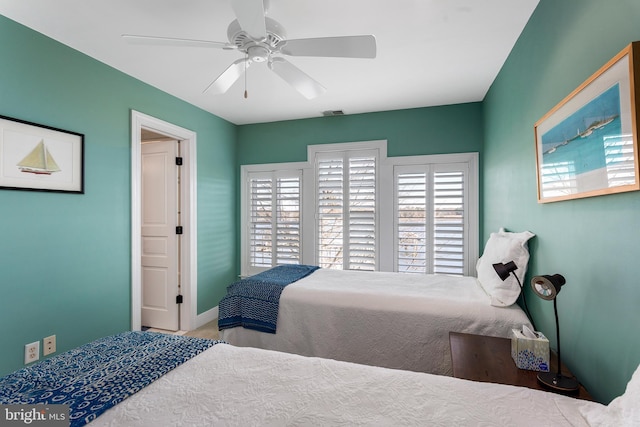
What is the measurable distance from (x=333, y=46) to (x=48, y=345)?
8.84 feet

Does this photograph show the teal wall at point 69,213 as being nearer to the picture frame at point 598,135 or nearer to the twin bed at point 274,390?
the twin bed at point 274,390

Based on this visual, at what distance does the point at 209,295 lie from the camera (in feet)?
12.5

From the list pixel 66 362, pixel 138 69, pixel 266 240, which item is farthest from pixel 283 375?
pixel 266 240

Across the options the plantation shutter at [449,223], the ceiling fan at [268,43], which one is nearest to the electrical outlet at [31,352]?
the ceiling fan at [268,43]

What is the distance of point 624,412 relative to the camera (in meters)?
0.79

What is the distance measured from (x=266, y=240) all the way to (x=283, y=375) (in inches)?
120

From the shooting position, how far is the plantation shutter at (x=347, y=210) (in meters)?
3.78

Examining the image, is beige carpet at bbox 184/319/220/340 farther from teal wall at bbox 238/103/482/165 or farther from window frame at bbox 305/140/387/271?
teal wall at bbox 238/103/482/165

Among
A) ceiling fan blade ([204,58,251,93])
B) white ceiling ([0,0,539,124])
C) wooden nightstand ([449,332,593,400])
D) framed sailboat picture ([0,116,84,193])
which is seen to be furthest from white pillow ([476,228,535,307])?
framed sailboat picture ([0,116,84,193])

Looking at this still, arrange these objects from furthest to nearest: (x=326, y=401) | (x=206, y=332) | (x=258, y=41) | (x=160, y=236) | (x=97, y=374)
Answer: (x=160, y=236), (x=206, y=332), (x=258, y=41), (x=97, y=374), (x=326, y=401)

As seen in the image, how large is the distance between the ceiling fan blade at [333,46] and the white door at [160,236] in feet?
7.53

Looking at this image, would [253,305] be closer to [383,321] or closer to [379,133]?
[383,321]

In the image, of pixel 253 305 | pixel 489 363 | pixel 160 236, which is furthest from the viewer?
pixel 160 236

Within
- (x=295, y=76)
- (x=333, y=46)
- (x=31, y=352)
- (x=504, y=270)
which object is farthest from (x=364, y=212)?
(x=31, y=352)
